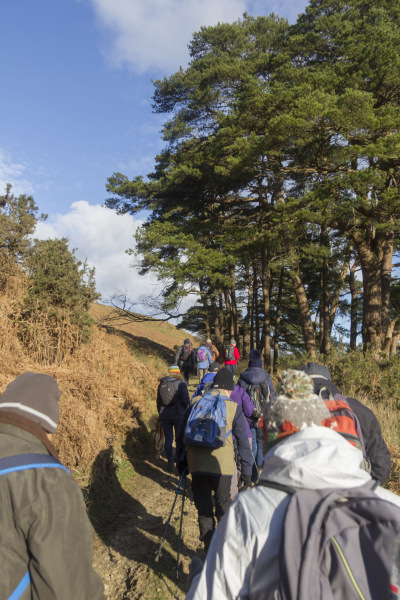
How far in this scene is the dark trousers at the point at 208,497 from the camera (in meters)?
4.18

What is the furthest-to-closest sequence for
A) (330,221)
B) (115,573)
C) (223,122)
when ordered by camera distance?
(223,122), (330,221), (115,573)

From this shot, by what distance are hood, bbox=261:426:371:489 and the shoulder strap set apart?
3.16 feet

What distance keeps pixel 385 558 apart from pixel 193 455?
313 centimetres

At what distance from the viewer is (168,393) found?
7164 mm

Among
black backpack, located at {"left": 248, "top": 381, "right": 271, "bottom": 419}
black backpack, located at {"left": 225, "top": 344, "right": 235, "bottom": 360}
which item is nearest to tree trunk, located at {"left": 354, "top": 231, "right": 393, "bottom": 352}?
black backpack, located at {"left": 225, "top": 344, "right": 235, "bottom": 360}

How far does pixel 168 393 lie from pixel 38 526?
545 cm

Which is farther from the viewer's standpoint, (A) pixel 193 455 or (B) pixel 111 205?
(B) pixel 111 205

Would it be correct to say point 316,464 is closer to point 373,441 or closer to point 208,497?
point 373,441

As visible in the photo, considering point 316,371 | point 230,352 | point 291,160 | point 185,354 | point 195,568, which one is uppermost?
point 291,160

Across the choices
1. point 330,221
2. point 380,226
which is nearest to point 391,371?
point 380,226

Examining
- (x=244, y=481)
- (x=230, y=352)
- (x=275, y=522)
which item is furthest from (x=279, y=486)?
(x=230, y=352)

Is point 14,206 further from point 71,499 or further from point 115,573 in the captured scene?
point 71,499

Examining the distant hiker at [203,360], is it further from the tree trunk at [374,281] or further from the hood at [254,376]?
the hood at [254,376]

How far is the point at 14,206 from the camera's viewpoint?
11898 mm
